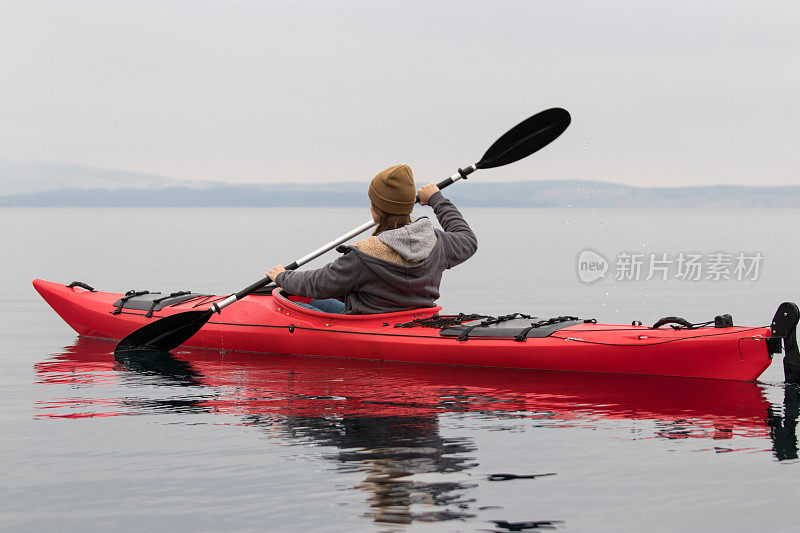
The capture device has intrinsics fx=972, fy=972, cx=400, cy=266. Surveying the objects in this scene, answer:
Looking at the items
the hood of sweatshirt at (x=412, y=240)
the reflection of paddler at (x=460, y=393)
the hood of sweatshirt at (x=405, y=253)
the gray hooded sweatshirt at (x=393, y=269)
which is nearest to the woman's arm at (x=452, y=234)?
the gray hooded sweatshirt at (x=393, y=269)

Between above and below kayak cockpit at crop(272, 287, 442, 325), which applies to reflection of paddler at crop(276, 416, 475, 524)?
below

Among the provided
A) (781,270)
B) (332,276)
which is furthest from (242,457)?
(781,270)

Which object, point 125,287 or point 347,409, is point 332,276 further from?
point 125,287

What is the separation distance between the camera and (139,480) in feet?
15.3

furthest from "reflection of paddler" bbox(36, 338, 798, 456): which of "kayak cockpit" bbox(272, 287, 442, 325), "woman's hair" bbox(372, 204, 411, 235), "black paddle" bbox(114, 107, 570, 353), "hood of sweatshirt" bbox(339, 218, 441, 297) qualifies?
"woman's hair" bbox(372, 204, 411, 235)

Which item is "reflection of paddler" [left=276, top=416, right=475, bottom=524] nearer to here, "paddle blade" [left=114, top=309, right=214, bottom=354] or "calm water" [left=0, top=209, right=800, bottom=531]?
"calm water" [left=0, top=209, right=800, bottom=531]

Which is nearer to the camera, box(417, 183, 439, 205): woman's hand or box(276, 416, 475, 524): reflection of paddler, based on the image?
box(276, 416, 475, 524): reflection of paddler

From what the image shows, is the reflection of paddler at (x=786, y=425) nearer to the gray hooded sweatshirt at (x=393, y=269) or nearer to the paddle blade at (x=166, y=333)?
the gray hooded sweatshirt at (x=393, y=269)

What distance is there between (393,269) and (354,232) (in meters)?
1.14

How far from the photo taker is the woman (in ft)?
24.5

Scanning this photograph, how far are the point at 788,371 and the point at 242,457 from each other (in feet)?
12.6

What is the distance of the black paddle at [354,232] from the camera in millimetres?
8641

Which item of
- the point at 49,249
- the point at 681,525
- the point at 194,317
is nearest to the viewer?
the point at 681,525

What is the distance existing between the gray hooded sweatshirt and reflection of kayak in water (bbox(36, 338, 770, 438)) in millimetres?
574
